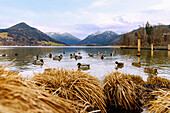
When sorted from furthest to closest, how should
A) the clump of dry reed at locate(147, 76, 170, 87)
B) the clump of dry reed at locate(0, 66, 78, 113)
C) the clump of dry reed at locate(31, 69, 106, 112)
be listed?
the clump of dry reed at locate(147, 76, 170, 87) < the clump of dry reed at locate(31, 69, 106, 112) < the clump of dry reed at locate(0, 66, 78, 113)

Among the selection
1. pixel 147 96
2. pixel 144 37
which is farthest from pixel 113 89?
pixel 144 37

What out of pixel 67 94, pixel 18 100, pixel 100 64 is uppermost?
pixel 18 100

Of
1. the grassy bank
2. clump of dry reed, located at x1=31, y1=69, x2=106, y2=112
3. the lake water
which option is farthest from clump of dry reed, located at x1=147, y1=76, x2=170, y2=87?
clump of dry reed, located at x1=31, y1=69, x2=106, y2=112

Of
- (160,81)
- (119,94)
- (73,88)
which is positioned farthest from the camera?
(160,81)

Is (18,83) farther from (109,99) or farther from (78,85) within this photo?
(109,99)

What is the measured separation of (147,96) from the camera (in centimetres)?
802

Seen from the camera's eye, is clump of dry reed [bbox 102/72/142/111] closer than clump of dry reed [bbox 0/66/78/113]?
No

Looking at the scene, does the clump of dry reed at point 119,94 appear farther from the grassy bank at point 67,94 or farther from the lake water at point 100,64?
the lake water at point 100,64

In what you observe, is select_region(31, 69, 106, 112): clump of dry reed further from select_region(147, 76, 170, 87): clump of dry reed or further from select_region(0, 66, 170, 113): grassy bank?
select_region(147, 76, 170, 87): clump of dry reed

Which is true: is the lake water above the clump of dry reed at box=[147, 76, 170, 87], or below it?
below

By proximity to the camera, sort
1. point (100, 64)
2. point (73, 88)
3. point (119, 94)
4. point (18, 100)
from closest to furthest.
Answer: point (18, 100) < point (73, 88) < point (119, 94) < point (100, 64)

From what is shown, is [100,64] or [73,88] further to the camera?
[100,64]

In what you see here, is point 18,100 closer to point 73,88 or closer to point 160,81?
point 73,88

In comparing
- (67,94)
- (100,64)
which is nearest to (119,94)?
(67,94)
